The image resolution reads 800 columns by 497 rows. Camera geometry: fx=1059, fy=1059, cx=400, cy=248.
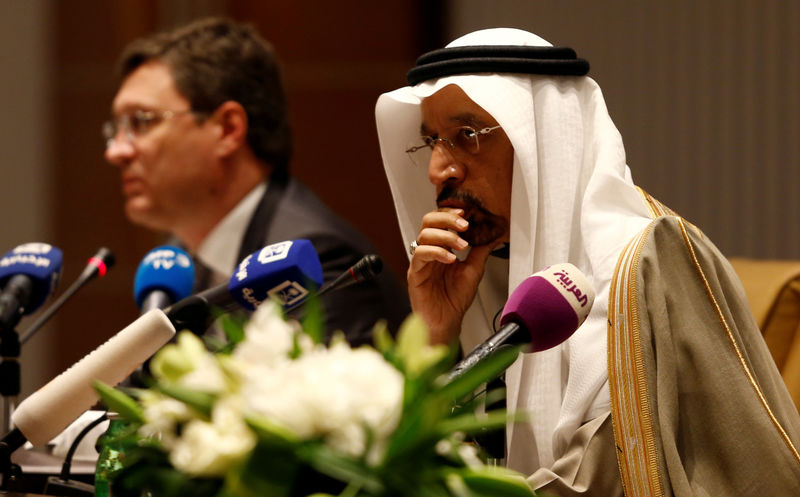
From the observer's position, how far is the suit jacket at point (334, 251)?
256cm

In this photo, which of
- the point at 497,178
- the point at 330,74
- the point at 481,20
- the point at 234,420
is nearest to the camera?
the point at 234,420

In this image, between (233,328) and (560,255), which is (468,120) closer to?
(560,255)

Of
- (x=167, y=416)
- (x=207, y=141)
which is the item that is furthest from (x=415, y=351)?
(x=207, y=141)

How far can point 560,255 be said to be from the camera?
163 centimetres

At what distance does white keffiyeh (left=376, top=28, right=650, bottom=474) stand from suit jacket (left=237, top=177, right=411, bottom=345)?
0.85 m

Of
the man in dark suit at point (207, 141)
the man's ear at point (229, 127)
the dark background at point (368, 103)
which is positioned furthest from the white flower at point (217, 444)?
the dark background at point (368, 103)

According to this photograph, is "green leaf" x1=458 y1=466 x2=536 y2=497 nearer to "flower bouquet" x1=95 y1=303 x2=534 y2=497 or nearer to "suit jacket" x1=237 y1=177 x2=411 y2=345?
A: "flower bouquet" x1=95 y1=303 x2=534 y2=497

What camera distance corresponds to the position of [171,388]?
2.85ft

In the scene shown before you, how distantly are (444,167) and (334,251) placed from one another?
937 mm

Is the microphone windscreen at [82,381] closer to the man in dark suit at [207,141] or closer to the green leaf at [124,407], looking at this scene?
the green leaf at [124,407]

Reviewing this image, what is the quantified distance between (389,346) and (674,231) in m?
0.65

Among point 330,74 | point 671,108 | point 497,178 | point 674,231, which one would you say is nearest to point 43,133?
point 330,74

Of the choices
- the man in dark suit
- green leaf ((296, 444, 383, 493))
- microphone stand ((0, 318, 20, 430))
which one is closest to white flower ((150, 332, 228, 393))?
green leaf ((296, 444, 383, 493))

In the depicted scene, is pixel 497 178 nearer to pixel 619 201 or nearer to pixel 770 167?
pixel 619 201
